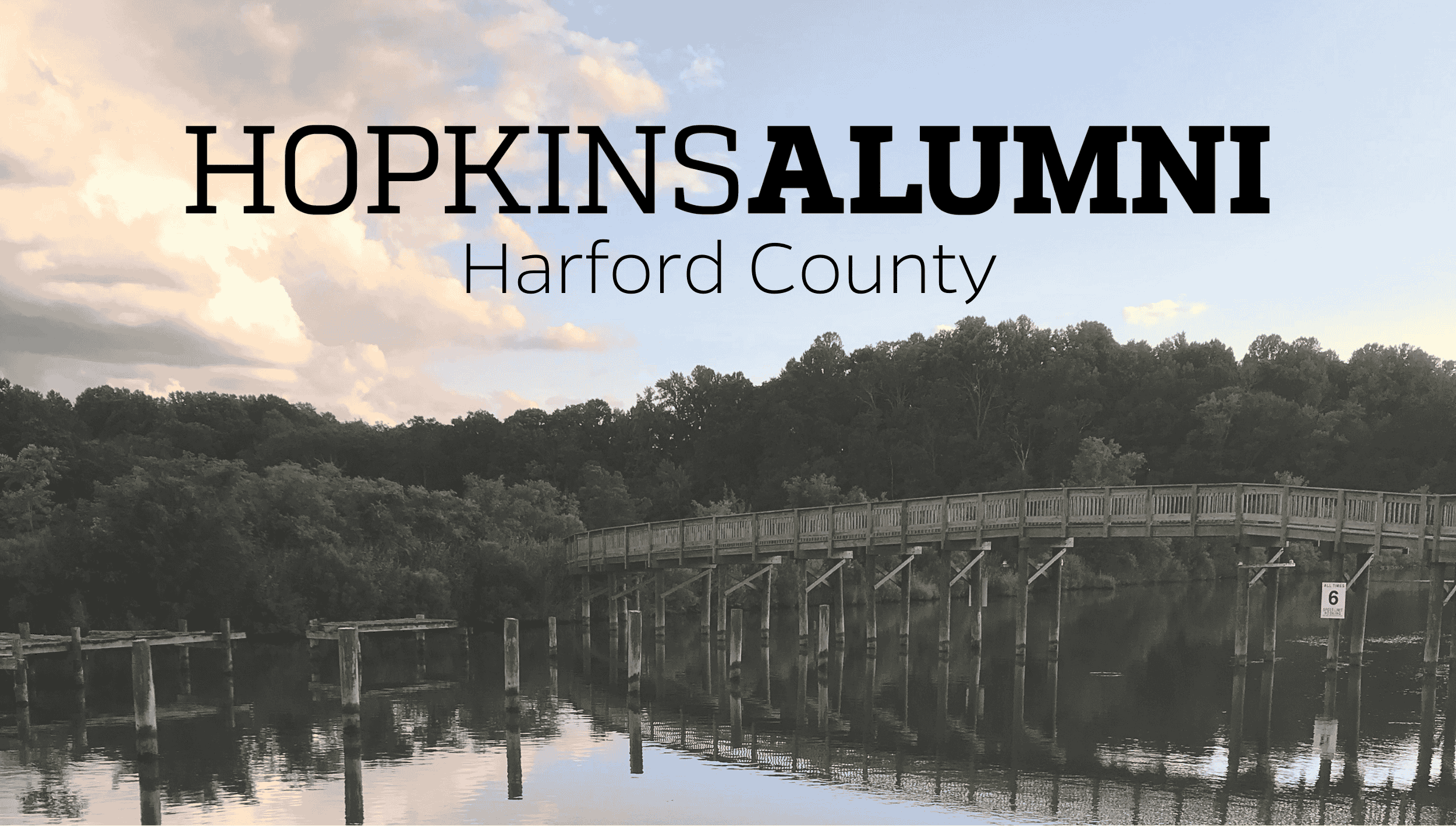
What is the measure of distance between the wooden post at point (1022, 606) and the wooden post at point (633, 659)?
495 inches

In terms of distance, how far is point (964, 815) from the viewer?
19.2 metres

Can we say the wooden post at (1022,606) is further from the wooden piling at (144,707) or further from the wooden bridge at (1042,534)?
the wooden piling at (144,707)

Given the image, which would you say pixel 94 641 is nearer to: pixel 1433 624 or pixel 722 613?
pixel 722 613

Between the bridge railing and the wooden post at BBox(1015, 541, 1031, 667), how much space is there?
154 cm

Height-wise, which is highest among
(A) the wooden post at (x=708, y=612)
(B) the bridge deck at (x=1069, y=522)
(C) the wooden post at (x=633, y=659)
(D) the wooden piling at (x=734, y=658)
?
(B) the bridge deck at (x=1069, y=522)

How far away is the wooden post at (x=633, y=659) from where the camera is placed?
26188 millimetres

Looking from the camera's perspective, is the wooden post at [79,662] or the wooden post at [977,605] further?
the wooden post at [977,605]

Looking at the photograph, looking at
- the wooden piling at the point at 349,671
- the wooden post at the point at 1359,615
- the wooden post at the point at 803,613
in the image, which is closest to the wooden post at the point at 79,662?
the wooden piling at the point at 349,671

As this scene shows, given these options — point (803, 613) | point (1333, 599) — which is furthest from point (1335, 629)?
point (803, 613)

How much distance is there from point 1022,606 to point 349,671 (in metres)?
19.9

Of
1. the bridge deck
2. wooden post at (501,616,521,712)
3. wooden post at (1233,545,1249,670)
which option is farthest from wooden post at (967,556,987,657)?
wooden post at (501,616,521,712)

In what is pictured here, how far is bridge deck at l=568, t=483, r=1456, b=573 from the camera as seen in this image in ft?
97.4

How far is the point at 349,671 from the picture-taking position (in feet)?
81.8

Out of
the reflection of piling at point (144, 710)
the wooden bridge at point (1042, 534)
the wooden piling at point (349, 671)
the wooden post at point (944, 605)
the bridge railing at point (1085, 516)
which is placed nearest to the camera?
the reflection of piling at point (144, 710)
